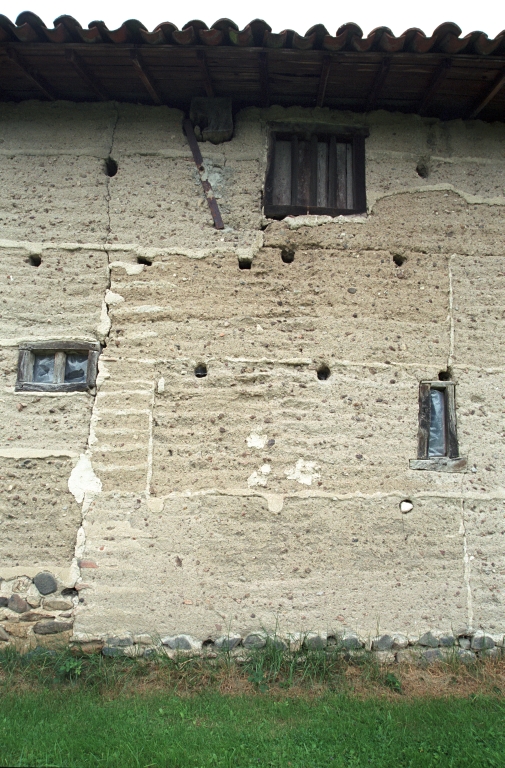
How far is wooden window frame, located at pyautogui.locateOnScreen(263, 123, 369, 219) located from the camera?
16.6ft

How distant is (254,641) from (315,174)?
3.87m

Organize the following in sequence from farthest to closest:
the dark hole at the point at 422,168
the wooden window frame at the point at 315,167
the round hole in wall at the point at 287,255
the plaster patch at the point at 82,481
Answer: the dark hole at the point at 422,168
the wooden window frame at the point at 315,167
the round hole in wall at the point at 287,255
the plaster patch at the point at 82,481

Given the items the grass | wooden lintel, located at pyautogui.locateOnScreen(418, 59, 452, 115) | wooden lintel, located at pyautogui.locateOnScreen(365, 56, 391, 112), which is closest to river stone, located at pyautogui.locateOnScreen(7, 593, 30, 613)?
the grass

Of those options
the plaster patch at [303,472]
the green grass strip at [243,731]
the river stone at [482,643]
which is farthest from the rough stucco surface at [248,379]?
the green grass strip at [243,731]

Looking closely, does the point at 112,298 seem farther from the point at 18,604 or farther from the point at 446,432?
the point at 446,432

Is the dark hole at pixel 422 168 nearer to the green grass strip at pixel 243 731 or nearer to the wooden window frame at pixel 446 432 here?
the wooden window frame at pixel 446 432

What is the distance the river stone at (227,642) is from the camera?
166 inches

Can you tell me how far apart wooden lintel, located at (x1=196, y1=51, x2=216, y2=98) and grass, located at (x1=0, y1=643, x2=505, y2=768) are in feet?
14.6

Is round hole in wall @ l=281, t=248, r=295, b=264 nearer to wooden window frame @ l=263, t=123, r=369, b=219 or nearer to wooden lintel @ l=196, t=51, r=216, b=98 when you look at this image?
wooden window frame @ l=263, t=123, r=369, b=219

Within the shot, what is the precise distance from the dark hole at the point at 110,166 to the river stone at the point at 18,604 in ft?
11.6

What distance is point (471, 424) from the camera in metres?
4.64

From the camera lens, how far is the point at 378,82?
189 inches

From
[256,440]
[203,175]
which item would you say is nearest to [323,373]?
[256,440]

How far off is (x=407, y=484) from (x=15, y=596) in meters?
3.04
